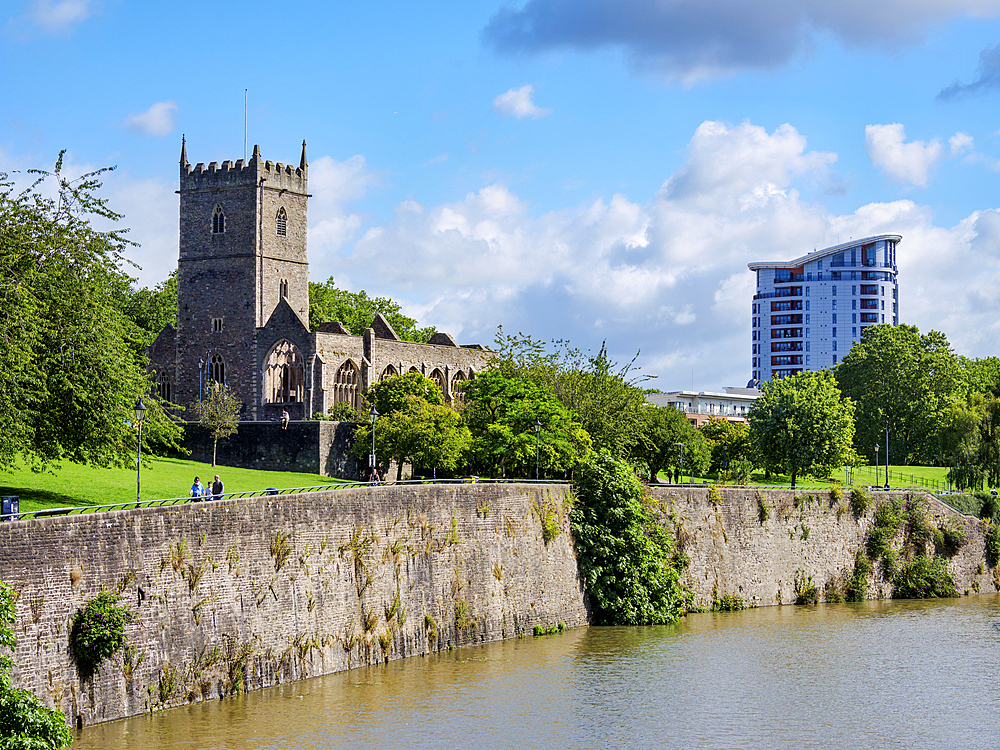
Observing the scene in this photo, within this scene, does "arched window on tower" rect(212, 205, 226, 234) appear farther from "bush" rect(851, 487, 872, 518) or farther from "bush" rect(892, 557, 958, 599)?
"bush" rect(892, 557, 958, 599)

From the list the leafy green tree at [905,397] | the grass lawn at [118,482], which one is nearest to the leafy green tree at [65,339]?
the grass lawn at [118,482]

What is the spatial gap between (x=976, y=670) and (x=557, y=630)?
1225 centimetres

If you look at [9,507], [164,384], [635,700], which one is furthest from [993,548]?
[164,384]

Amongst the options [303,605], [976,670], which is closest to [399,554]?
[303,605]

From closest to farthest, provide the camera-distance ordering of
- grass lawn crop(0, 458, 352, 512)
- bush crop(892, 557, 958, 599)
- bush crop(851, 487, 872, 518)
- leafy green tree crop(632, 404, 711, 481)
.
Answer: grass lawn crop(0, 458, 352, 512), bush crop(851, 487, 872, 518), bush crop(892, 557, 958, 599), leafy green tree crop(632, 404, 711, 481)

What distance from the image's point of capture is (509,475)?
53344mm

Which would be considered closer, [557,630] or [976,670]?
[976,670]

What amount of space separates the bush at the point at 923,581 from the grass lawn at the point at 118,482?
82.8 feet

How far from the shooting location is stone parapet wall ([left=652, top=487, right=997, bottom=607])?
44906 millimetres

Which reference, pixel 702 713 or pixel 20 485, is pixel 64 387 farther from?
pixel 702 713

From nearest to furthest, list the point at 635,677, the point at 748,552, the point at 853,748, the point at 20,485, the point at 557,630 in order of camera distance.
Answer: the point at 853,748 → the point at 635,677 → the point at 20,485 → the point at 557,630 → the point at 748,552

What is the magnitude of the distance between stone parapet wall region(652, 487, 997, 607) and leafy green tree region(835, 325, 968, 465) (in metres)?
48.0

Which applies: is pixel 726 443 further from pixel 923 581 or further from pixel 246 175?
pixel 246 175

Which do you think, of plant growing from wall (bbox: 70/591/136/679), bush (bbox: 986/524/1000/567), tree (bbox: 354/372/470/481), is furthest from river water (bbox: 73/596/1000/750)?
bush (bbox: 986/524/1000/567)
